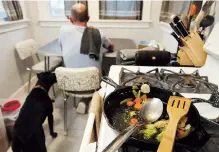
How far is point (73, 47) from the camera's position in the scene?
1808 mm

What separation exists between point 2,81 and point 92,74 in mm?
1299

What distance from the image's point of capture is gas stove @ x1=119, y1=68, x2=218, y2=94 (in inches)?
32.1

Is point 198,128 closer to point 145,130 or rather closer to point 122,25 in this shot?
point 145,130

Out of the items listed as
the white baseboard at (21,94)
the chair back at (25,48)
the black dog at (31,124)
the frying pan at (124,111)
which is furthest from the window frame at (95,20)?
the frying pan at (124,111)

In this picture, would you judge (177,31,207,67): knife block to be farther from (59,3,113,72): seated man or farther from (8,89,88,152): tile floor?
(8,89,88,152): tile floor

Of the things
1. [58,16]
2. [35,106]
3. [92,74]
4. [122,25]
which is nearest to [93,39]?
[92,74]

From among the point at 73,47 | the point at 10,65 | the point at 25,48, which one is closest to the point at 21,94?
the point at 10,65

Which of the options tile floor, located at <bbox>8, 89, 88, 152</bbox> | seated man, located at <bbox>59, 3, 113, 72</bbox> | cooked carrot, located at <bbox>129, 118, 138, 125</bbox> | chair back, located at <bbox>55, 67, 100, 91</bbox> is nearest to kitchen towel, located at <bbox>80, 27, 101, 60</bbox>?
seated man, located at <bbox>59, 3, 113, 72</bbox>

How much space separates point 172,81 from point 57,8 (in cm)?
238

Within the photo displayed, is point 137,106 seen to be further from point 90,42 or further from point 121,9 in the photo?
point 121,9

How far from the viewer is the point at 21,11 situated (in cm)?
248

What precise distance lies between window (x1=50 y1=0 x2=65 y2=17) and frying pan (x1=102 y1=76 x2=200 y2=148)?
7.69 feet

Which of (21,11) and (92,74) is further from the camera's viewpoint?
(21,11)

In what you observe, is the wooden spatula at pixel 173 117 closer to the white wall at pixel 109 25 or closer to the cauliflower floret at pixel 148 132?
the cauliflower floret at pixel 148 132
